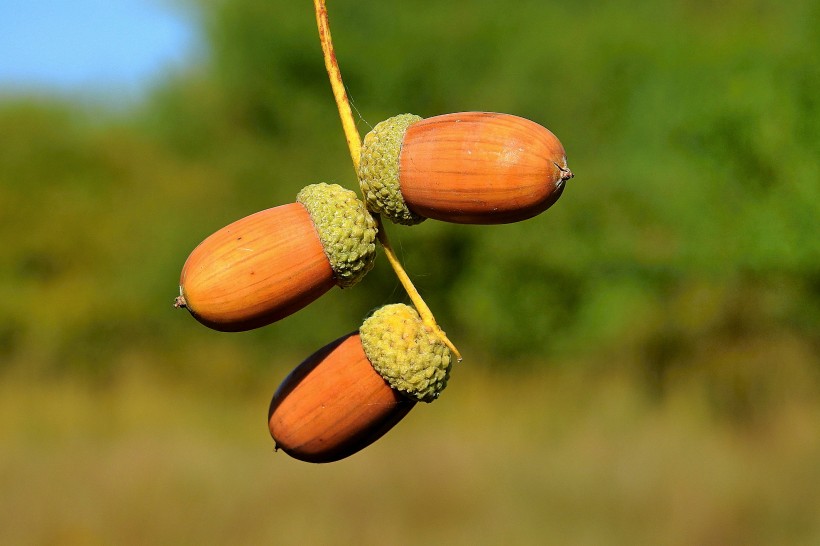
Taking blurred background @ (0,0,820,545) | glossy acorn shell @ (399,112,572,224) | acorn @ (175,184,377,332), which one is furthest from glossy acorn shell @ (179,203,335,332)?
blurred background @ (0,0,820,545)

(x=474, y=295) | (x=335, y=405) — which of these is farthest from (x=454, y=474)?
(x=335, y=405)

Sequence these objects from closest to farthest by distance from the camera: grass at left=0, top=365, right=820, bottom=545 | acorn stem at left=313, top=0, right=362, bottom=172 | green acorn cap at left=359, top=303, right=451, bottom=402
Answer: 1. acorn stem at left=313, top=0, right=362, bottom=172
2. green acorn cap at left=359, top=303, right=451, bottom=402
3. grass at left=0, top=365, right=820, bottom=545

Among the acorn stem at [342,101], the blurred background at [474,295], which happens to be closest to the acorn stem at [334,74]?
the acorn stem at [342,101]

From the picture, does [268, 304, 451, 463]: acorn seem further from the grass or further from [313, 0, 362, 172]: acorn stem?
the grass

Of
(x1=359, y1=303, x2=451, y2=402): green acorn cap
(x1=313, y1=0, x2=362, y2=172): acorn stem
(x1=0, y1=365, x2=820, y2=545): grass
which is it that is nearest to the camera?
(x1=313, y1=0, x2=362, y2=172): acorn stem

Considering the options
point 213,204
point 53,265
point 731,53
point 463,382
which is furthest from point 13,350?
point 731,53

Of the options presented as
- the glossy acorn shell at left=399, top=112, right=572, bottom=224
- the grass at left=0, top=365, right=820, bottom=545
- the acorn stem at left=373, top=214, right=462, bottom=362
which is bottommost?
the grass at left=0, top=365, right=820, bottom=545

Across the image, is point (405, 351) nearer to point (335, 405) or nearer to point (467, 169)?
point (335, 405)

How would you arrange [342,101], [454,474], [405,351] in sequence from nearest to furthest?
[342,101] → [405,351] → [454,474]
